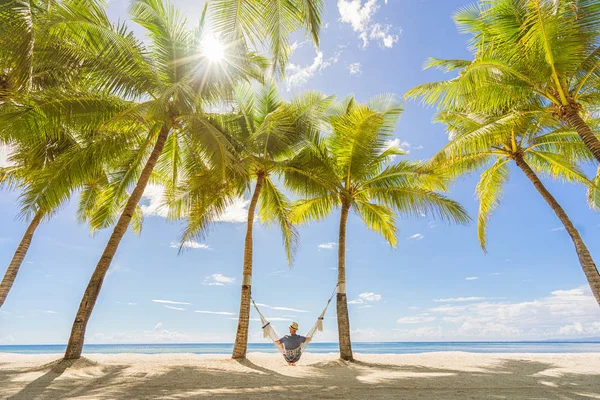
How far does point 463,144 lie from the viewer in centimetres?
815

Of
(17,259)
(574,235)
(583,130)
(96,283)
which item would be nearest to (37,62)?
(96,283)

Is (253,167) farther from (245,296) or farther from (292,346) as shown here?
(292,346)

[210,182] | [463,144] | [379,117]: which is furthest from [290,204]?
[463,144]

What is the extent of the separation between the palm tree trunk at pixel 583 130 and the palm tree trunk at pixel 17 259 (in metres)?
12.8

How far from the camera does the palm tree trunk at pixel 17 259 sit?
980 centimetres

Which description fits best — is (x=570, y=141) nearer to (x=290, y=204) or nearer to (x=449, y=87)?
(x=449, y=87)

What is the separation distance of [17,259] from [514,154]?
45.8 feet

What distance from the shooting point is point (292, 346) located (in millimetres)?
8508

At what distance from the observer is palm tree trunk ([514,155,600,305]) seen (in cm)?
855

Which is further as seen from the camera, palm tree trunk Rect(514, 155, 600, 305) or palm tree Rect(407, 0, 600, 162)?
palm tree trunk Rect(514, 155, 600, 305)

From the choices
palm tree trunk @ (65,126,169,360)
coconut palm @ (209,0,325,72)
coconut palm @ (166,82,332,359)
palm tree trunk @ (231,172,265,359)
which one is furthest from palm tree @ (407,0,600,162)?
palm tree trunk @ (65,126,169,360)

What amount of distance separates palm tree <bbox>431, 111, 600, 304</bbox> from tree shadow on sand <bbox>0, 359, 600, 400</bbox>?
404 cm

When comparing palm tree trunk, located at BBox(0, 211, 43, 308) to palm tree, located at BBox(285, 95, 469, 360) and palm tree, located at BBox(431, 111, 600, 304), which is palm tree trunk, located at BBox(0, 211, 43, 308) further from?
palm tree, located at BBox(431, 111, 600, 304)

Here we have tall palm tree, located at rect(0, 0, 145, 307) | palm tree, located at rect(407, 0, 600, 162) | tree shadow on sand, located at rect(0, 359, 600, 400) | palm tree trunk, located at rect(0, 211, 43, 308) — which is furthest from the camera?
palm tree trunk, located at rect(0, 211, 43, 308)
